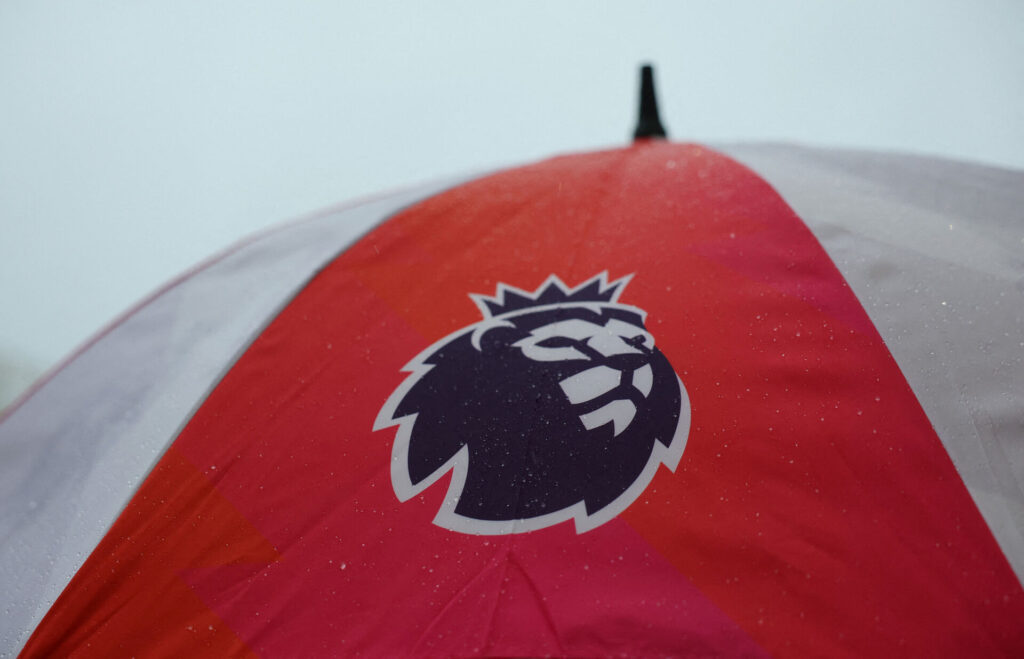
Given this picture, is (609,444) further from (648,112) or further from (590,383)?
(648,112)

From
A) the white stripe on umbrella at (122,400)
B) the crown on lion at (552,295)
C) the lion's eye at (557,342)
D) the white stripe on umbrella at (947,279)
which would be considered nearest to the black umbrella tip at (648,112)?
the white stripe on umbrella at (947,279)

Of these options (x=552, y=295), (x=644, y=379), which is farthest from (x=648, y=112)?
(x=644, y=379)

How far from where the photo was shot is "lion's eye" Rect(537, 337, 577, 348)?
0.78 metres

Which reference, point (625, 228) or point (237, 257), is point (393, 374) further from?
point (237, 257)

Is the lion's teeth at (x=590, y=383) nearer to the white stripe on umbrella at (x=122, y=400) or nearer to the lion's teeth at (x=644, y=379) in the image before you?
the lion's teeth at (x=644, y=379)

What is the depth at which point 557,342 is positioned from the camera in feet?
2.59

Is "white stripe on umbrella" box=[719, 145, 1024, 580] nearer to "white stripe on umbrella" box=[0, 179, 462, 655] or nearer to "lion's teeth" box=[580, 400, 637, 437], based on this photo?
"lion's teeth" box=[580, 400, 637, 437]

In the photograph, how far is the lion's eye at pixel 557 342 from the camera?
30.8 inches

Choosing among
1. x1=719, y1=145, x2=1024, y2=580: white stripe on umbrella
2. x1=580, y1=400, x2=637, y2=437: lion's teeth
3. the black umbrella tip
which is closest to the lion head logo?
x1=580, y1=400, x2=637, y2=437: lion's teeth

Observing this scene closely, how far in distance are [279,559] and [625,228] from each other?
607mm

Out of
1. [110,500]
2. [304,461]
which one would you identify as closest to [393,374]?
[304,461]

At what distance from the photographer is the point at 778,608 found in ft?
1.78

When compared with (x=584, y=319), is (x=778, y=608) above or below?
below

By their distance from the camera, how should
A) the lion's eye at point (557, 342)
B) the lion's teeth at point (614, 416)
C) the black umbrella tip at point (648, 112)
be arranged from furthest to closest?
the black umbrella tip at point (648, 112)
the lion's eye at point (557, 342)
the lion's teeth at point (614, 416)
